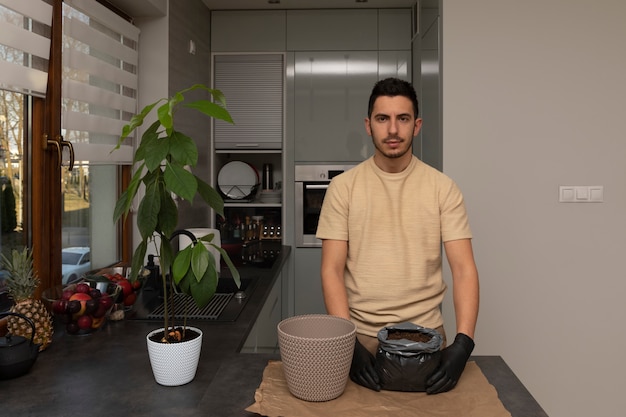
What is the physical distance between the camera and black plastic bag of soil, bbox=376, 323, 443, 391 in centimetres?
108

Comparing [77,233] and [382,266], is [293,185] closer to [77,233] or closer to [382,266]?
[77,233]

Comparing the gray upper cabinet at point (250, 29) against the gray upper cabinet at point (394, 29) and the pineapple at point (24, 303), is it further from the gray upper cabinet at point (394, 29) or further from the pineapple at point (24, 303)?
the pineapple at point (24, 303)

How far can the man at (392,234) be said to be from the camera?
1567 millimetres

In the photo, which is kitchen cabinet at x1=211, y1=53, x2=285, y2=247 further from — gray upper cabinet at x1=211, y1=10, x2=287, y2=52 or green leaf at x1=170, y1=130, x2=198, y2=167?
green leaf at x1=170, y1=130, x2=198, y2=167

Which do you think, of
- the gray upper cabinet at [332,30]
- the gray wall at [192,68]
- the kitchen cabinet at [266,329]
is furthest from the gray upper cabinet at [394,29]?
the kitchen cabinet at [266,329]

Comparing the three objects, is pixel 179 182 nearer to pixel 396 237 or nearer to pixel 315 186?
pixel 396 237

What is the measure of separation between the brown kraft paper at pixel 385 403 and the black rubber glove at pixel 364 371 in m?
0.01

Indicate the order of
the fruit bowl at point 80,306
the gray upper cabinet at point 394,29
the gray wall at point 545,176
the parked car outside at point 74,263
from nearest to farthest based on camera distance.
Result: the fruit bowl at point 80,306 < the parked car outside at point 74,263 < the gray wall at point 545,176 < the gray upper cabinet at point 394,29

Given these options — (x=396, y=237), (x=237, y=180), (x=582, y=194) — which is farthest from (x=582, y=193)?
(x=237, y=180)

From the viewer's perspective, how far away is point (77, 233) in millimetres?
2479

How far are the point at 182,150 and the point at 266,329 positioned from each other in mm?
1714

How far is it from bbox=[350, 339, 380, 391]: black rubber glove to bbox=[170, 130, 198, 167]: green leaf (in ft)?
1.69

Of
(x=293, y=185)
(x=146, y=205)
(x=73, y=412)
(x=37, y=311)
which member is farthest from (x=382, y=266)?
(x=293, y=185)

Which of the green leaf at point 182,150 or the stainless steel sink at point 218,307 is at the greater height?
the green leaf at point 182,150
